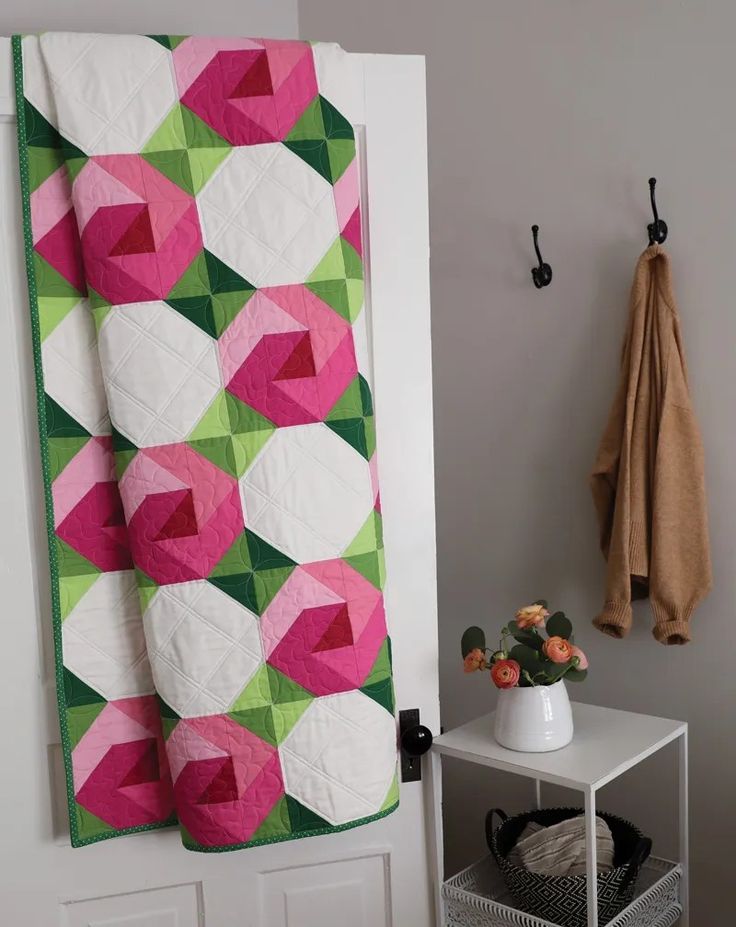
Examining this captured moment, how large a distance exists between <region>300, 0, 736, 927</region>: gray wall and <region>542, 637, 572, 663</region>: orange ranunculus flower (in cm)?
50

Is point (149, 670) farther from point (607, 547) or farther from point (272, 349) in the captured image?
point (607, 547)

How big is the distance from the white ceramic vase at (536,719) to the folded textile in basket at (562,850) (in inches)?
6.8

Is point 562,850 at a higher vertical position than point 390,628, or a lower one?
lower

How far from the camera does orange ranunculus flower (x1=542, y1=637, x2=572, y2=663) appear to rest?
4.92ft

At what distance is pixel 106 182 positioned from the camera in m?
1.31

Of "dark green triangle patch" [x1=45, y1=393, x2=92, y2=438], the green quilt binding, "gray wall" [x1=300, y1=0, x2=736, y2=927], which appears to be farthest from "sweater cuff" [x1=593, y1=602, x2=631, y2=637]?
"dark green triangle patch" [x1=45, y1=393, x2=92, y2=438]

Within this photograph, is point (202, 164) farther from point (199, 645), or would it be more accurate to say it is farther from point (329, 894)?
point (329, 894)

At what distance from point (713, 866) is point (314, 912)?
866mm

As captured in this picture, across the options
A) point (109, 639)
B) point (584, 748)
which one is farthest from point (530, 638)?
point (109, 639)


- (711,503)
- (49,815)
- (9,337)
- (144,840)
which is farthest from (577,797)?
(9,337)

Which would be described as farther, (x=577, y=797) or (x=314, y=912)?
(x=577, y=797)

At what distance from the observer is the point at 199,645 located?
1.36 metres

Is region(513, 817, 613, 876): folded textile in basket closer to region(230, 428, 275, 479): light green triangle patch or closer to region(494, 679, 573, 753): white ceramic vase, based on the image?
region(494, 679, 573, 753): white ceramic vase

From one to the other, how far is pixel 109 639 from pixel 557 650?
26.5 inches
